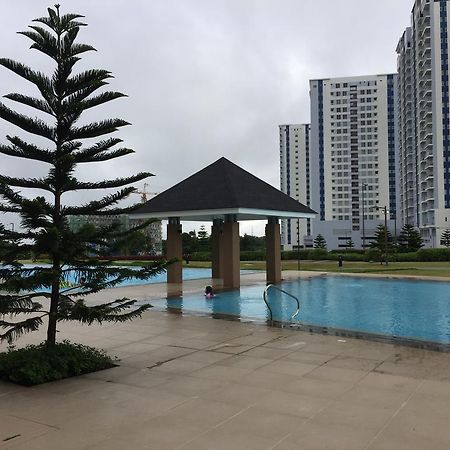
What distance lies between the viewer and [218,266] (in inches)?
1118

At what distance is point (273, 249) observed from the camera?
24.5 meters

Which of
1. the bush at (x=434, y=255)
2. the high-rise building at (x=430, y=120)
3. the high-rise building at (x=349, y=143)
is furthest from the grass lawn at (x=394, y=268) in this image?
the high-rise building at (x=349, y=143)

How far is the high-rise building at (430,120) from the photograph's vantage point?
273 feet

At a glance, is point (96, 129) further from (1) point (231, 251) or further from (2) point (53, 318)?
(1) point (231, 251)

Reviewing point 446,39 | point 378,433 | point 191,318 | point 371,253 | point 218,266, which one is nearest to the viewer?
point 378,433

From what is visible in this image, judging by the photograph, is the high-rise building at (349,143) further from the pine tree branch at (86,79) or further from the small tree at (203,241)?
the pine tree branch at (86,79)

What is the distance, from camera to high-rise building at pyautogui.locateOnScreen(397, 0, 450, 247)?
8319 centimetres

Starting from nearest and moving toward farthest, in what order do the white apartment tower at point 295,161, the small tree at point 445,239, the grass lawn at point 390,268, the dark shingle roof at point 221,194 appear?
the dark shingle roof at point 221,194, the grass lawn at point 390,268, the small tree at point 445,239, the white apartment tower at point 295,161

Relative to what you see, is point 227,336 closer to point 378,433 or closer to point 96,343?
point 96,343

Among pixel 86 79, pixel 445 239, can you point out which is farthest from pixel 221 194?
pixel 445 239

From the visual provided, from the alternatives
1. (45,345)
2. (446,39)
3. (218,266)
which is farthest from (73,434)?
(446,39)

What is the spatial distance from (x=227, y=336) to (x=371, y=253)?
38583 millimetres

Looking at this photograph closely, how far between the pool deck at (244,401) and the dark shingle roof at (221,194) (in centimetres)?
1152

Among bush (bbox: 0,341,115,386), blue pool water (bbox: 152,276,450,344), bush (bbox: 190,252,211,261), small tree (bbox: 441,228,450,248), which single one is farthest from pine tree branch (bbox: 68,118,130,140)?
small tree (bbox: 441,228,450,248)
